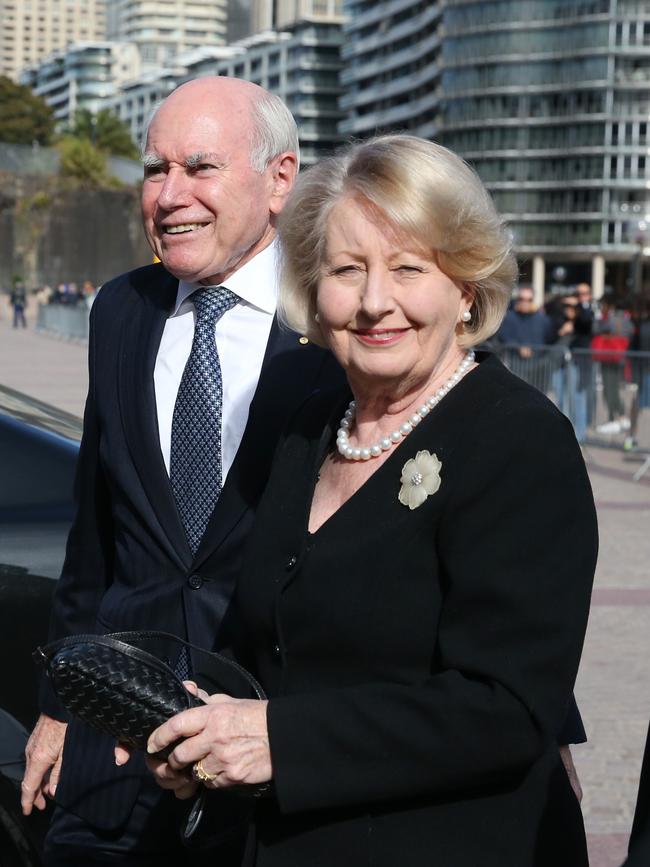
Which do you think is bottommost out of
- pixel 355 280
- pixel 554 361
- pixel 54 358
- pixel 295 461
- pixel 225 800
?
pixel 54 358

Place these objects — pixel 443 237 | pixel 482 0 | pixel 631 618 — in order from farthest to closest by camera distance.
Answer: pixel 482 0
pixel 631 618
pixel 443 237

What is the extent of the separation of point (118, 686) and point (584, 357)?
52.8 feet

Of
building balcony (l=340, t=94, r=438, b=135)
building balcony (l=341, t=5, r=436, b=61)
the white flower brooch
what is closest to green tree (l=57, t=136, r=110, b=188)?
building balcony (l=340, t=94, r=438, b=135)

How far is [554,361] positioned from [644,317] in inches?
76.2

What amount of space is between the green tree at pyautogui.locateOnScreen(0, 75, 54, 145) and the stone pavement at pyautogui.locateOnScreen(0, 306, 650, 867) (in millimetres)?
108886

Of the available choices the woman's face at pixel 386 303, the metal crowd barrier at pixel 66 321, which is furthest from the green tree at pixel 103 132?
the woman's face at pixel 386 303

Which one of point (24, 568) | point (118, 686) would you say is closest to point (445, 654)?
point (118, 686)

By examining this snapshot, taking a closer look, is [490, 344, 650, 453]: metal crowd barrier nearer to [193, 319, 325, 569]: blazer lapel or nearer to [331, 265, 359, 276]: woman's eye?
[193, 319, 325, 569]: blazer lapel

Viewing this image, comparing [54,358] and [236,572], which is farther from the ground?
[236,572]

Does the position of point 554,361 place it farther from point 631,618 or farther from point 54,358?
point 54,358

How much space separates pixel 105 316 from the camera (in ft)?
10.5

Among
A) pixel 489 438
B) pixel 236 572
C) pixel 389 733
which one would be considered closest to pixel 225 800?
pixel 236 572

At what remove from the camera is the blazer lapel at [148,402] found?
2.89m

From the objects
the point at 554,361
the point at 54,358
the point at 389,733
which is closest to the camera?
the point at 389,733
